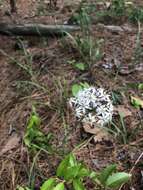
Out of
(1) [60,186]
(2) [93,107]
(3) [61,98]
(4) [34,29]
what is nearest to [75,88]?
(3) [61,98]

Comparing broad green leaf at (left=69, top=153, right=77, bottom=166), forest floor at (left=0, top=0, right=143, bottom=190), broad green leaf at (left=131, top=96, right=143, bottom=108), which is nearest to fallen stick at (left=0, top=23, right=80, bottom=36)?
forest floor at (left=0, top=0, right=143, bottom=190)

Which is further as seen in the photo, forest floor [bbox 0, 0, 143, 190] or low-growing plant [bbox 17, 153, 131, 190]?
forest floor [bbox 0, 0, 143, 190]

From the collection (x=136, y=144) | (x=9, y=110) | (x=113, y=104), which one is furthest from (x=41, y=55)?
(x=136, y=144)

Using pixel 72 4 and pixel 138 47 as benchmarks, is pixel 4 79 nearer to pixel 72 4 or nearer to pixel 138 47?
pixel 138 47

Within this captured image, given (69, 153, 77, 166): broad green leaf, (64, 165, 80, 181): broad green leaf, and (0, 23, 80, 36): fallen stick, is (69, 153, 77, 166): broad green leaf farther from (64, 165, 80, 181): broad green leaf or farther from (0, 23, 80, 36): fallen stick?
(0, 23, 80, 36): fallen stick

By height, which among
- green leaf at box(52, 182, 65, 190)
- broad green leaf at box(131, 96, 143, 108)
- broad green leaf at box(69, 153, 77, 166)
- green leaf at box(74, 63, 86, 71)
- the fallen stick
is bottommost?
green leaf at box(52, 182, 65, 190)

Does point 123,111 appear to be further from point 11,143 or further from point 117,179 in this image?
point 11,143

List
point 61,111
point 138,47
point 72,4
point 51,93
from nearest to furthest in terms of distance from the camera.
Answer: point 61,111, point 51,93, point 138,47, point 72,4
